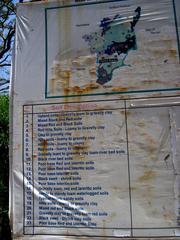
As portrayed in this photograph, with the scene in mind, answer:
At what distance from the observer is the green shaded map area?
10.3 feet

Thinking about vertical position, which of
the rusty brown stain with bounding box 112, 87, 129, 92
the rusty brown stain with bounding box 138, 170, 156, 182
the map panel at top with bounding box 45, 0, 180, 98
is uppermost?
the map panel at top with bounding box 45, 0, 180, 98

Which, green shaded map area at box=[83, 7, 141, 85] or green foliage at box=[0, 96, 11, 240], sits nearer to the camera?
green shaded map area at box=[83, 7, 141, 85]

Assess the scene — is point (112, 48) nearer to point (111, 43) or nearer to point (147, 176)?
point (111, 43)

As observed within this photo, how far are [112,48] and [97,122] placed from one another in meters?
0.74

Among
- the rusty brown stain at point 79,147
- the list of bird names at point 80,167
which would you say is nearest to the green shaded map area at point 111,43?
the list of bird names at point 80,167

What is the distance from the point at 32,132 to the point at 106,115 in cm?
Answer: 73

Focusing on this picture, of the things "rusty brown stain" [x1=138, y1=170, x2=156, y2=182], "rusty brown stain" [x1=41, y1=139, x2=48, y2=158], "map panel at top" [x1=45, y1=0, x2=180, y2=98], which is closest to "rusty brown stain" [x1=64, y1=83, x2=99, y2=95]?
"map panel at top" [x1=45, y1=0, x2=180, y2=98]

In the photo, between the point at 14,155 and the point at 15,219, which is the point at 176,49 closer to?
the point at 14,155

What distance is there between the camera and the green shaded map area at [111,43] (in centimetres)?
314

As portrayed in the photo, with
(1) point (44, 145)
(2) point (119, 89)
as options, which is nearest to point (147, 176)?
(2) point (119, 89)

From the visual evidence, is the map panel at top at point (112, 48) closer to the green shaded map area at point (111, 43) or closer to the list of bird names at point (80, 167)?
the green shaded map area at point (111, 43)

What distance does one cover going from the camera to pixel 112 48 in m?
3.18

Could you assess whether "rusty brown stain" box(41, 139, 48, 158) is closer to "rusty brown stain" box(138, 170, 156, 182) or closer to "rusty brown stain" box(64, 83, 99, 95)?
"rusty brown stain" box(64, 83, 99, 95)

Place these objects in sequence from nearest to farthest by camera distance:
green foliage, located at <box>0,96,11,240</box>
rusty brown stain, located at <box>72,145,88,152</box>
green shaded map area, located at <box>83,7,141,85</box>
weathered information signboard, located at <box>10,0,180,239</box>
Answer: weathered information signboard, located at <box>10,0,180,239</box>
rusty brown stain, located at <box>72,145,88,152</box>
green shaded map area, located at <box>83,7,141,85</box>
green foliage, located at <box>0,96,11,240</box>
